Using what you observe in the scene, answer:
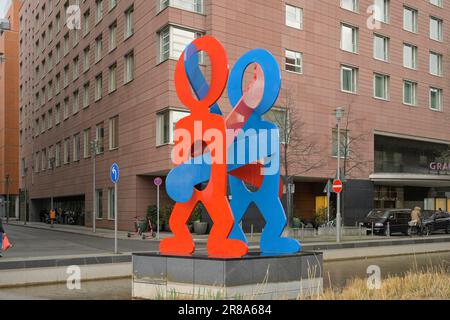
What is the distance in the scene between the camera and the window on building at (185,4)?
3403 cm

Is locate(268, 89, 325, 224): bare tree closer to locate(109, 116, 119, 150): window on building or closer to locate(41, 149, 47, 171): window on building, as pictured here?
locate(109, 116, 119, 150): window on building

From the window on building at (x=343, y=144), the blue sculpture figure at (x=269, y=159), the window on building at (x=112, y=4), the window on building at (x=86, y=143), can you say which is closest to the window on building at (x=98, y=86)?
the window on building at (x=86, y=143)

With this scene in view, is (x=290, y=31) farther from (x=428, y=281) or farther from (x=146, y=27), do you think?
(x=428, y=281)

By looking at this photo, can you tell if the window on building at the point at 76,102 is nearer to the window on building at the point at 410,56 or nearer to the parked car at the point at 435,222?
the window on building at the point at 410,56

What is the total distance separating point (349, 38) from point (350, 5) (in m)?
2.53

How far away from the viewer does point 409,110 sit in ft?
157

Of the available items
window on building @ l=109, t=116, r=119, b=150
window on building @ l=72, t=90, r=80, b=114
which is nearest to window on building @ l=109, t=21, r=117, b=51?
window on building @ l=109, t=116, r=119, b=150

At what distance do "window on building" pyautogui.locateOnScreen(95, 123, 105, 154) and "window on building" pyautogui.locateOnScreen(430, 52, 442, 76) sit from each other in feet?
95.8

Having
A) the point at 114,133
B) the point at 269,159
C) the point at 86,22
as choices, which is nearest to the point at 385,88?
the point at 114,133

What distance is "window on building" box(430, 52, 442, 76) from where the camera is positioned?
→ 50.9 meters

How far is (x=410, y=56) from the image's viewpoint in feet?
160

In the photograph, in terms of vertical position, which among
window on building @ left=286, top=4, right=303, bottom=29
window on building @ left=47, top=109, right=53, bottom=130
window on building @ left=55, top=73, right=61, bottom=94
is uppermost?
window on building @ left=286, top=4, right=303, bottom=29

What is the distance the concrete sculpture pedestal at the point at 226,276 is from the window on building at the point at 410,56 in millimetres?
40303
